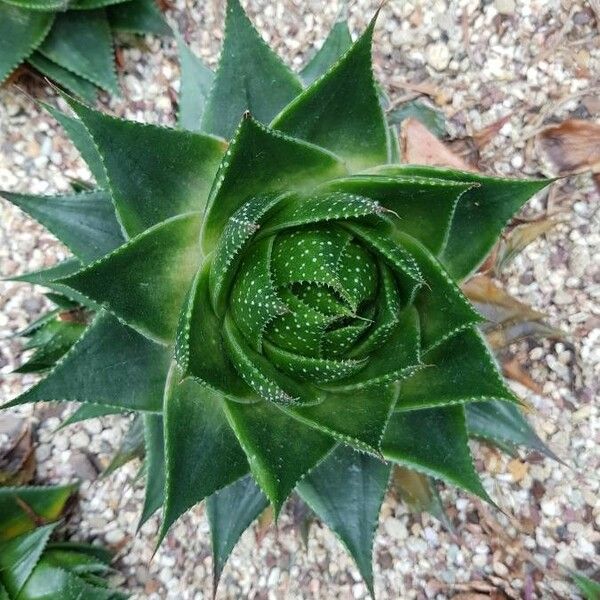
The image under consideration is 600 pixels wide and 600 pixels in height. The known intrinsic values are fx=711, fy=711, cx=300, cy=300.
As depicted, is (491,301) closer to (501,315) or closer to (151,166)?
(501,315)

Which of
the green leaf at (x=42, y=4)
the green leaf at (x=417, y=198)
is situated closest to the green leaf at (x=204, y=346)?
the green leaf at (x=417, y=198)

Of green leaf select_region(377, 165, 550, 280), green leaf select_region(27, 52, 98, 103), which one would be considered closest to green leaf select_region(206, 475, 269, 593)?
green leaf select_region(377, 165, 550, 280)

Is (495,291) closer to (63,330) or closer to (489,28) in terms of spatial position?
(489,28)

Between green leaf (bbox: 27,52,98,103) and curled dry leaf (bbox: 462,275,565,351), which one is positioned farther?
green leaf (bbox: 27,52,98,103)

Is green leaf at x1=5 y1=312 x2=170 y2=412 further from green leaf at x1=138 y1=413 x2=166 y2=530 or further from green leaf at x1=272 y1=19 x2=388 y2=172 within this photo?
green leaf at x1=272 y1=19 x2=388 y2=172

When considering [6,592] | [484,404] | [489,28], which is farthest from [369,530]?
[489,28]

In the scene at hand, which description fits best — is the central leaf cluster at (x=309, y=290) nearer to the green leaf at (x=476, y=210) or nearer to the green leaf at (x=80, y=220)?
the green leaf at (x=476, y=210)
